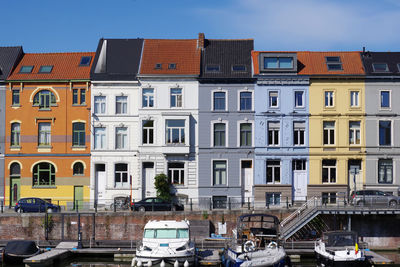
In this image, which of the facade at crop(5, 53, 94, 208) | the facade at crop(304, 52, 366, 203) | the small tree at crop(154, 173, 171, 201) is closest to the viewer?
the small tree at crop(154, 173, 171, 201)

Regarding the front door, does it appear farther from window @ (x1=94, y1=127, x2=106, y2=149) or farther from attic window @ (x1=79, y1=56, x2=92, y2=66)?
attic window @ (x1=79, y1=56, x2=92, y2=66)

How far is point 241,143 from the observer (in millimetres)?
49094

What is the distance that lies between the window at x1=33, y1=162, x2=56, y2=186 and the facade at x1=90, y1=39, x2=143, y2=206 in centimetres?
348

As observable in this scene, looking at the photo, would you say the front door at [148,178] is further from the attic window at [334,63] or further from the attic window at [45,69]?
the attic window at [334,63]

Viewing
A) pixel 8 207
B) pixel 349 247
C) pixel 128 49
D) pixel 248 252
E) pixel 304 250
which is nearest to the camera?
pixel 248 252

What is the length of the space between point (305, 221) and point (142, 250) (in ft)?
41.1

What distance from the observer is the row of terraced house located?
48.3 metres

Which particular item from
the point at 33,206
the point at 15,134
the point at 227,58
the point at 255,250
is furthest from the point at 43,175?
the point at 255,250

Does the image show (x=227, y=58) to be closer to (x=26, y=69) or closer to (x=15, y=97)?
(x=26, y=69)

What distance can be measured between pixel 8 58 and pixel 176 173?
17865 mm

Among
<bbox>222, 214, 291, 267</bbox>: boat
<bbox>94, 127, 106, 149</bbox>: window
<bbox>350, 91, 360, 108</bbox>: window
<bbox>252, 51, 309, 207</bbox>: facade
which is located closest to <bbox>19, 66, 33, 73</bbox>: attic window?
<bbox>94, 127, 106, 149</bbox>: window

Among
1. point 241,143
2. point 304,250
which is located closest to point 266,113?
point 241,143

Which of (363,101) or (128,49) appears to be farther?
(128,49)

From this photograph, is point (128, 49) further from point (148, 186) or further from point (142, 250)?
point (142, 250)
